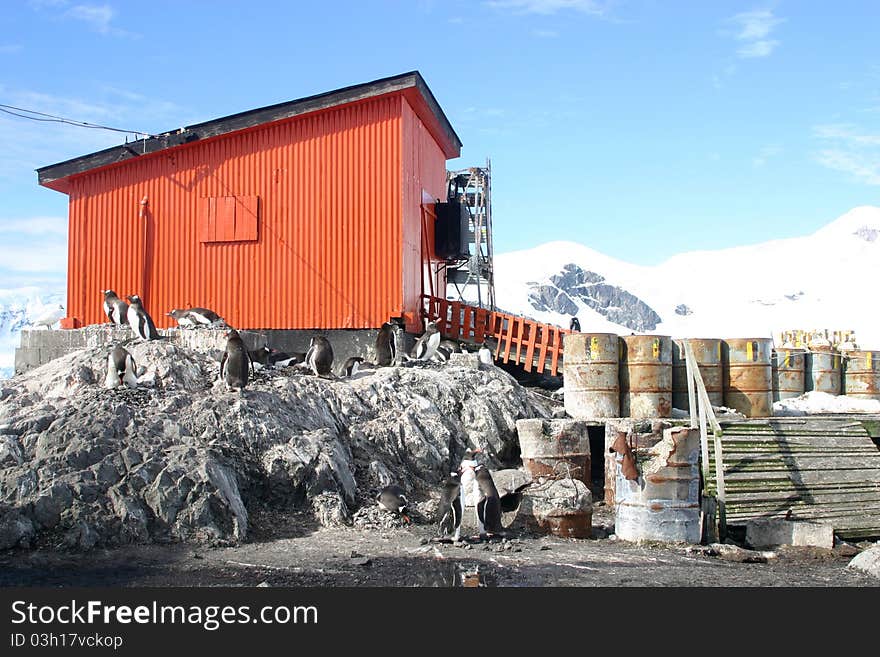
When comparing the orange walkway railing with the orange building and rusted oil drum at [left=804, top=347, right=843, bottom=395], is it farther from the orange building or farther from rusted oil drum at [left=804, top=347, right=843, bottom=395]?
rusted oil drum at [left=804, top=347, right=843, bottom=395]

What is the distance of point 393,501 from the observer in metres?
11.5

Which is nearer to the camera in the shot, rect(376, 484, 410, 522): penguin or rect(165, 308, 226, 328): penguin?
rect(376, 484, 410, 522): penguin

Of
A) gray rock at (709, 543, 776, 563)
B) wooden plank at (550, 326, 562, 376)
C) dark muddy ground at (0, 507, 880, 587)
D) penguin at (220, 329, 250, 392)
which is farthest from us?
wooden plank at (550, 326, 562, 376)

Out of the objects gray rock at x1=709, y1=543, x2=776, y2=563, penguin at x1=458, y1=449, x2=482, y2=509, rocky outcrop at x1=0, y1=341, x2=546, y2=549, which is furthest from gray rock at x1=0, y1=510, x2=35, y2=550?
Answer: gray rock at x1=709, y1=543, x2=776, y2=563

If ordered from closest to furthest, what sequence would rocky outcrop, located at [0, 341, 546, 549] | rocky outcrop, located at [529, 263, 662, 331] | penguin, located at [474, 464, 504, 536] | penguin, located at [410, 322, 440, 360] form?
rocky outcrop, located at [0, 341, 546, 549] → penguin, located at [474, 464, 504, 536] → penguin, located at [410, 322, 440, 360] → rocky outcrop, located at [529, 263, 662, 331]

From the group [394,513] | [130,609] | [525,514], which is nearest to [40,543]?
[130,609]

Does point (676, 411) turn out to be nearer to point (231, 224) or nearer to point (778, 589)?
point (778, 589)

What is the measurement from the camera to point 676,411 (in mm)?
15492

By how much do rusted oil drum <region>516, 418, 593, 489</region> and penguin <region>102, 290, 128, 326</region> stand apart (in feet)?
30.9

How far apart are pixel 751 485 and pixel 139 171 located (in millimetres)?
15738

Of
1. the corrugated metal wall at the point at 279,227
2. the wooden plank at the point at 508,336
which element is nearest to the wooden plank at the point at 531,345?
the wooden plank at the point at 508,336

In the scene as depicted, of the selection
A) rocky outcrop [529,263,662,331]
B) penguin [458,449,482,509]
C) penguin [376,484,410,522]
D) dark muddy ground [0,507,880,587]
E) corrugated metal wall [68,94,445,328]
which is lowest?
dark muddy ground [0,507,880,587]

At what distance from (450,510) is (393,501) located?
45.6 inches

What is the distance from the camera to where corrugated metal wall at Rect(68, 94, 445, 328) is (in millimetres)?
19188
